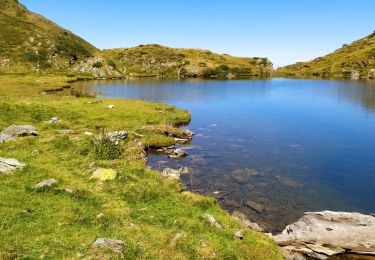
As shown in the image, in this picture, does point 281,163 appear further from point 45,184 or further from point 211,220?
point 45,184

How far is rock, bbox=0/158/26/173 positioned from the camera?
86.2 ft

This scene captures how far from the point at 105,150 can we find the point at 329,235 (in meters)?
21.4

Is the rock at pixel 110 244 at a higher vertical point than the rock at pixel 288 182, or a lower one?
higher

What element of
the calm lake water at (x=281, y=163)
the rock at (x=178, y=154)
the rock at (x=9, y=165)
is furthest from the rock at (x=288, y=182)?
the rock at (x=9, y=165)

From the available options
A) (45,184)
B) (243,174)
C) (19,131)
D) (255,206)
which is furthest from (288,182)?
(19,131)

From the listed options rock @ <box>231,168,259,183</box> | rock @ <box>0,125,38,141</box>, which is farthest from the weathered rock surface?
rock @ <box>231,168,259,183</box>

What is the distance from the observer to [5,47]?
7446 inches

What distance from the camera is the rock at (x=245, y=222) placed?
23953mm

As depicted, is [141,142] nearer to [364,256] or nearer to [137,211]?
[137,211]

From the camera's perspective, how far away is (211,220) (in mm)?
21859

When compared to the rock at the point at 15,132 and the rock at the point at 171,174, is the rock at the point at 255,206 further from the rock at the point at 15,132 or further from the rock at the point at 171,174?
the rock at the point at 15,132

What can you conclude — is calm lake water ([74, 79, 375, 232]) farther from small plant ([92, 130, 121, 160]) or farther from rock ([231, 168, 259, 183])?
small plant ([92, 130, 121, 160])

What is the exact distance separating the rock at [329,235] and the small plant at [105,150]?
1766 cm

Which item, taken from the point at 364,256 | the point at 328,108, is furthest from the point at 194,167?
the point at 328,108
